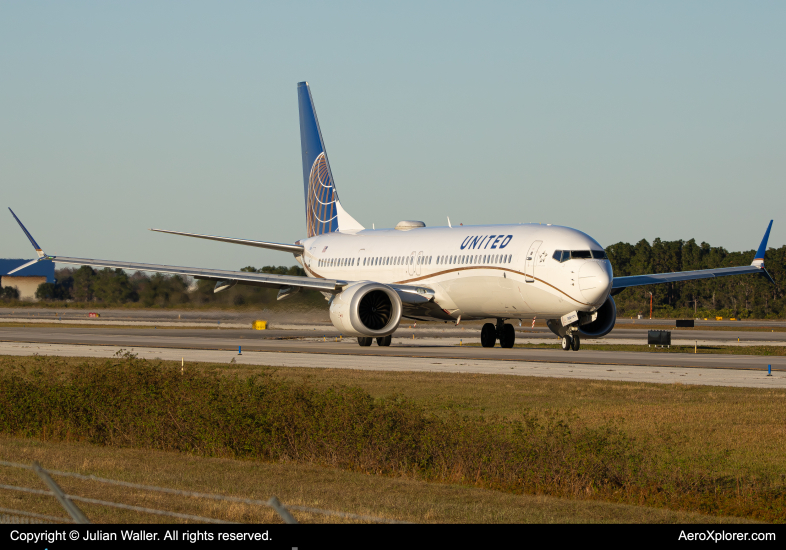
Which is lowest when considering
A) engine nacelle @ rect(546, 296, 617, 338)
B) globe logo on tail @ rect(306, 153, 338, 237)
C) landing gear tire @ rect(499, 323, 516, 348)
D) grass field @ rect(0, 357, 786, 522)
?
grass field @ rect(0, 357, 786, 522)

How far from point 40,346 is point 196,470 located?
28.1 metres

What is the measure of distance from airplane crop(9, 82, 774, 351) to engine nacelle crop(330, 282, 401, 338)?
4cm

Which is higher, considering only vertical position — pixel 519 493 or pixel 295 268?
pixel 295 268

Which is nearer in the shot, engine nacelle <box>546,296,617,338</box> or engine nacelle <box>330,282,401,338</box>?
engine nacelle <box>546,296,617,338</box>

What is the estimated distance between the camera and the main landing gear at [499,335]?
39.9m

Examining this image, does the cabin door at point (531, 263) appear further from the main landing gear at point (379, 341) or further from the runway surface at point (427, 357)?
the main landing gear at point (379, 341)

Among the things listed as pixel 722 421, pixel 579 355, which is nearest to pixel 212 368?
pixel 579 355

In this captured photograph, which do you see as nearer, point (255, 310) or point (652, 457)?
point (652, 457)

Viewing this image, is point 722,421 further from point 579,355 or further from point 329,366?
point 579,355

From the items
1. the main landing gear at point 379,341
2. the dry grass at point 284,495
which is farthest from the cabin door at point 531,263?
the dry grass at point 284,495

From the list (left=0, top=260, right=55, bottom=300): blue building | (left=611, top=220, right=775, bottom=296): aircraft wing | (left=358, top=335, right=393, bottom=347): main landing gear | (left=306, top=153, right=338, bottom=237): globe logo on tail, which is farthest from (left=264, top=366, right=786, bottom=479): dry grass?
(left=0, top=260, right=55, bottom=300): blue building

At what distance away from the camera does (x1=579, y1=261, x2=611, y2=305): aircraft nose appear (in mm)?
32531

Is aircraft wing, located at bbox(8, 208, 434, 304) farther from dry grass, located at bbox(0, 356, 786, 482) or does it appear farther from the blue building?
the blue building
